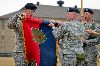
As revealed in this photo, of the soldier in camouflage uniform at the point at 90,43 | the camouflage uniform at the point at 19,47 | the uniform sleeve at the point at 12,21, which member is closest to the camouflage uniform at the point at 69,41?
the camouflage uniform at the point at 19,47

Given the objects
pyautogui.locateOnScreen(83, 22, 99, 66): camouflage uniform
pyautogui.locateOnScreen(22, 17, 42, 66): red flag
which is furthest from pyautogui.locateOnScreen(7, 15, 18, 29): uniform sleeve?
pyautogui.locateOnScreen(83, 22, 99, 66): camouflage uniform

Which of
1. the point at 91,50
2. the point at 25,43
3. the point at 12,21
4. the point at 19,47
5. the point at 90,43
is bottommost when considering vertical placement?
the point at 91,50

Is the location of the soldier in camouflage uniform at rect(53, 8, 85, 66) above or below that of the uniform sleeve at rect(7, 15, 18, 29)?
below

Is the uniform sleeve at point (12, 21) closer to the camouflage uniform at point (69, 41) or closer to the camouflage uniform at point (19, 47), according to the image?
the camouflage uniform at point (19, 47)

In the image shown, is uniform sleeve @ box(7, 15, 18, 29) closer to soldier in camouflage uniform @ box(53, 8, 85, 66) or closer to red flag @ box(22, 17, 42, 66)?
red flag @ box(22, 17, 42, 66)

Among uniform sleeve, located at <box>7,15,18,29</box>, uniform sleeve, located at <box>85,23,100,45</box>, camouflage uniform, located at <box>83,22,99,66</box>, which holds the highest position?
uniform sleeve, located at <box>7,15,18,29</box>

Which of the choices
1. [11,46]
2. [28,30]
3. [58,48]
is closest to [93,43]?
[58,48]

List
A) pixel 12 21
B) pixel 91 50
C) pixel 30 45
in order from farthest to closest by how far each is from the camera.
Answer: pixel 91 50
pixel 30 45
pixel 12 21

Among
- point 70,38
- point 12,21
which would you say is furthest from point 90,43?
point 12,21

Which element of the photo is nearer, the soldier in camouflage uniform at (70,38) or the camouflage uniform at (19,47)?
the camouflage uniform at (19,47)

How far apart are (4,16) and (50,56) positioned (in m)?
78.9

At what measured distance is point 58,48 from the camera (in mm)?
11219

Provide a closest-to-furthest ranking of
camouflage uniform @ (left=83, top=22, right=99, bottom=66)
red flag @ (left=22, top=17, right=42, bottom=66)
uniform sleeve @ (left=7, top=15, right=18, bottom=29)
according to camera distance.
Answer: uniform sleeve @ (left=7, top=15, right=18, bottom=29) < red flag @ (left=22, top=17, right=42, bottom=66) < camouflage uniform @ (left=83, top=22, right=99, bottom=66)

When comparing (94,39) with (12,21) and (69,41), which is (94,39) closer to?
(69,41)
